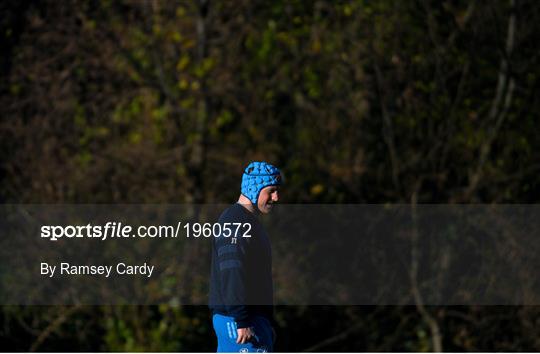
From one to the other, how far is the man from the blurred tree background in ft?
14.8

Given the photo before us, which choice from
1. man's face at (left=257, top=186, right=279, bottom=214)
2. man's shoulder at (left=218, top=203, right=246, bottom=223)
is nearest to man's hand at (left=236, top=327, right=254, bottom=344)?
man's shoulder at (left=218, top=203, right=246, bottom=223)

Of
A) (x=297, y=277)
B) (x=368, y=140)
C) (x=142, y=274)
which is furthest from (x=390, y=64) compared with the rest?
(x=142, y=274)

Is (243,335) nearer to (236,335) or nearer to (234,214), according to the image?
(236,335)

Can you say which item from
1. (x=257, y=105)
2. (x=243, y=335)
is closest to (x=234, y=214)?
(x=243, y=335)

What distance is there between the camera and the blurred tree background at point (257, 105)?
998cm

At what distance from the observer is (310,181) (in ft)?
33.2

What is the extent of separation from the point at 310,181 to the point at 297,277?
0.88m

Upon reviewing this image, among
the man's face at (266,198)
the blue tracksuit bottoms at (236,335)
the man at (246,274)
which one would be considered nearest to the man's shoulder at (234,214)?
the man at (246,274)

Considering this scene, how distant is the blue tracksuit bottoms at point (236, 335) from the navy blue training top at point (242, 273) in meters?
0.04

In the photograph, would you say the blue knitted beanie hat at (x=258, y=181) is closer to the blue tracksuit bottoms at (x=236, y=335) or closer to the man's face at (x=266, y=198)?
the man's face at (x=266, y=198)

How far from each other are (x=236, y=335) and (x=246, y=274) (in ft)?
1.18

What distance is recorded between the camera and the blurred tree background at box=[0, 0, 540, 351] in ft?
32.8

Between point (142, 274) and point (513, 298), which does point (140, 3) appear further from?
point (513, 298)

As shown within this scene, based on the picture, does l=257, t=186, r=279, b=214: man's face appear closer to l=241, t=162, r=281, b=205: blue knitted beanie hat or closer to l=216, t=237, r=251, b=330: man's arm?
l=241, t=162, r=281, b=205: blue knitted beanie hat
